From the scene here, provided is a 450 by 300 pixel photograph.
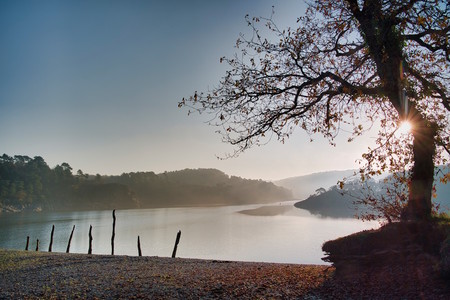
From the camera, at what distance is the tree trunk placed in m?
9.56

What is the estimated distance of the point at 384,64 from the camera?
9.27 metres

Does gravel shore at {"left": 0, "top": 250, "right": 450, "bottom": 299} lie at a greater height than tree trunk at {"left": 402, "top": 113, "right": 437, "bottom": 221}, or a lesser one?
lesser

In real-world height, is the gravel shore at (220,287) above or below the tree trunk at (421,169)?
below

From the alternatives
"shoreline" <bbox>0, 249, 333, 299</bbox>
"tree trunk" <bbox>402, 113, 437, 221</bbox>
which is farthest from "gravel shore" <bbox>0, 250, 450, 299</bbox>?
"tree trunk" <bbox>402, 113, 437, 221</bbox>

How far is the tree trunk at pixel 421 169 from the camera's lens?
31.4 ft

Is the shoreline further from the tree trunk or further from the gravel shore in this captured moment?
the tree trunk

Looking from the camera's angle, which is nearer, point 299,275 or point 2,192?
point 299,275

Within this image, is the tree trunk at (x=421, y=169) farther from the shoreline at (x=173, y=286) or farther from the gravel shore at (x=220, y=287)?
the shoreline at (x=173, y=286)

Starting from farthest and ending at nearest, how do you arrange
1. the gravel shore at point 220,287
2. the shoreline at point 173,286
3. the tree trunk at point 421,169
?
the tree trunk at point 421,169, the shoreline at point 173,286, the gravel shore at point 220,287

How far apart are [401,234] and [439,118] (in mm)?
4284

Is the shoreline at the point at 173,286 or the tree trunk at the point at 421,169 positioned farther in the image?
the tree trunk at the point at 421,169

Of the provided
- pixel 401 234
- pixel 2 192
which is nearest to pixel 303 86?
pixel 401 234

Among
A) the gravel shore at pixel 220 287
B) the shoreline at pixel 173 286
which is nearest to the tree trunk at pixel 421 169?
the gravel shore at pixel 220 287

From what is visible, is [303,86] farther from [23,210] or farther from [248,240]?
[23,210]
